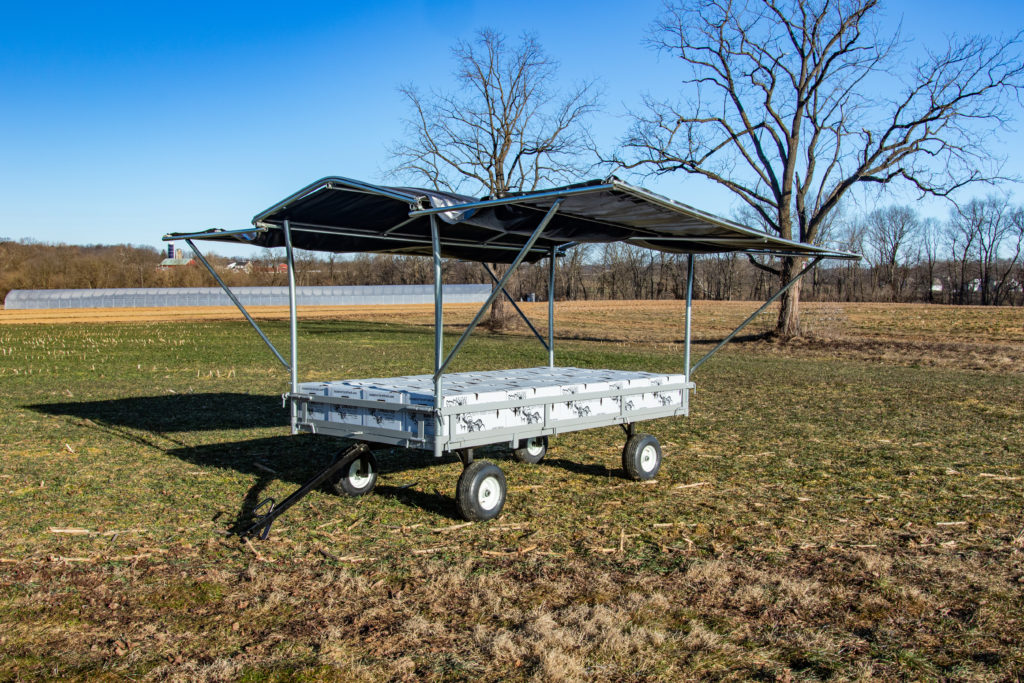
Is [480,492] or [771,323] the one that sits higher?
[771,323]

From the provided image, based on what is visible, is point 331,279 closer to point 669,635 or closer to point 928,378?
point 928,378

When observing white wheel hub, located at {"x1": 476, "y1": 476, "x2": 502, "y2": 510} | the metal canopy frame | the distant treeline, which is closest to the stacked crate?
the metal canopy frame

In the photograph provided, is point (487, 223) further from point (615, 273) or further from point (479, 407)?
point (615, 273)

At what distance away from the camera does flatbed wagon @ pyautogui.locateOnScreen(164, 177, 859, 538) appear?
693 centimetres

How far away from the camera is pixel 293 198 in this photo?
8.00 metres

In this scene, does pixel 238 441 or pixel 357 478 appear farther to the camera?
pixel 238 441

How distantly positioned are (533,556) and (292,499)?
6.83 ft

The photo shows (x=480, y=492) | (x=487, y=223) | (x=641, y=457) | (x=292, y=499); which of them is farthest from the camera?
(x=641, y=457)

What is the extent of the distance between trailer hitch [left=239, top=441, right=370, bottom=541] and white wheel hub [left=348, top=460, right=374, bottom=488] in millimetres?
276

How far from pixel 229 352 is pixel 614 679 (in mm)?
24663

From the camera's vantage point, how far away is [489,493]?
24.5ft

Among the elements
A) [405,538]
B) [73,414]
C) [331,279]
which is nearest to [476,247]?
[405,538]

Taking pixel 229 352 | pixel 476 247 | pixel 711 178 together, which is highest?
pixel 711 178

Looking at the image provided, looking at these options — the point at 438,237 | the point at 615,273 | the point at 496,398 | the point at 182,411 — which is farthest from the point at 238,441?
the point at 615,273
